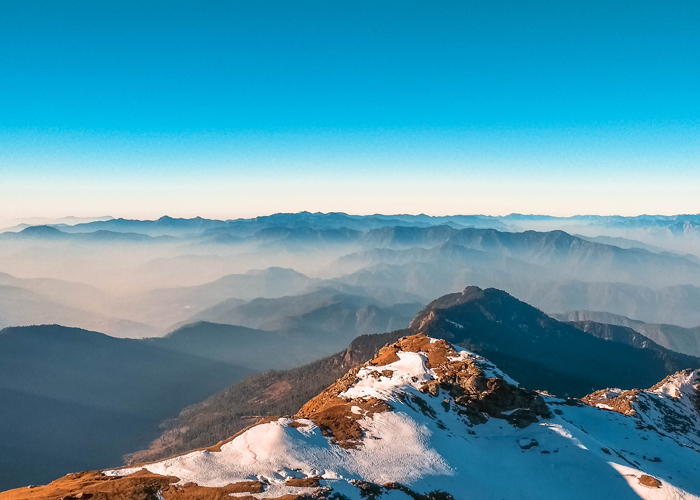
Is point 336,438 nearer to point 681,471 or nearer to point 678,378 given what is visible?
point 681,471

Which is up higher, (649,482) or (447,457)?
(447,457)

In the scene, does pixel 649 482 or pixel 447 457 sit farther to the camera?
pixel 649 482

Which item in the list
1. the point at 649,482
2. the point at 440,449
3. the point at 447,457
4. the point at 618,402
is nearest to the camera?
the point at 447,457

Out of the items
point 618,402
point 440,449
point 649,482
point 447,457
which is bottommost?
point 618,402

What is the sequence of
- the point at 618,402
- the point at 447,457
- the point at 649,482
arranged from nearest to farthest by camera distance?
1. the point at 447,457
2. the point at 649,482
3. the point at 618,402

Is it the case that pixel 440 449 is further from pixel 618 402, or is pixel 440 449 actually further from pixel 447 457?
pixel 618 402

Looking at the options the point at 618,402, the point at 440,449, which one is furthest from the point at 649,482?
the point at 618,402

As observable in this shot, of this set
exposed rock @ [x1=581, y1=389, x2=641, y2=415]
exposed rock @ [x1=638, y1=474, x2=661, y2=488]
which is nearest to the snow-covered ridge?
exposed rock @ [x1=638, y1=474, x2=661, y2=488]

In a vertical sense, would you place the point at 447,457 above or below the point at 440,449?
below
